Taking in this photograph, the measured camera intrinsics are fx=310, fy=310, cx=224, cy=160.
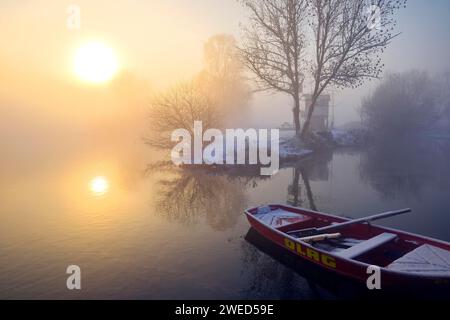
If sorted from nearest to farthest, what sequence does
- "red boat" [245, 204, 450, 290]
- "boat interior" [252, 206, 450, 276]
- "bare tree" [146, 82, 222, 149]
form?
"red boat" [245, 204, 450, 290] → "boat interior" [252, 206, 450, 276] → "bare tree" [146, 82, 222, 149]

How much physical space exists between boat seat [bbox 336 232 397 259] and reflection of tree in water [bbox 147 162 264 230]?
5.12 m

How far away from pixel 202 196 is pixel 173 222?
3875 mm

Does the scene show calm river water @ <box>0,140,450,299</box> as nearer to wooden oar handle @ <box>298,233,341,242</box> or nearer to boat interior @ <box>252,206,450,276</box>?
wooden oar handle @ <box>298,233,341,242</box>

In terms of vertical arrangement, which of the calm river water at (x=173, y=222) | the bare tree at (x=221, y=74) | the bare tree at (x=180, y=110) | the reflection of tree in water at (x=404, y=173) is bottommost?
the calm river water at (x=173, y=222)

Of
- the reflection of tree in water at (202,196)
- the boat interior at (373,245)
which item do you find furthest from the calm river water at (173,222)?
the boat interior at (373,245)

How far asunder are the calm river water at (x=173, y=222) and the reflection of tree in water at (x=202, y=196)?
6cm

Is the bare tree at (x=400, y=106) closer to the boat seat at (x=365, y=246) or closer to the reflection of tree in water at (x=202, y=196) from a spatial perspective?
the reflection of tree in water at (x=202, y=196)

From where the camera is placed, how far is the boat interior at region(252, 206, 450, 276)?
6.97 meters

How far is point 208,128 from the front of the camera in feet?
93.7

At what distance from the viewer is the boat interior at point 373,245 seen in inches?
275

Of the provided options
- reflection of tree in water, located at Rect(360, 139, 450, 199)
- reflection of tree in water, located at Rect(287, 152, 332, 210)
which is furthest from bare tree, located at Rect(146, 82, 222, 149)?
reflection of tree in water, located at Rect(360, 139, 450, 199)

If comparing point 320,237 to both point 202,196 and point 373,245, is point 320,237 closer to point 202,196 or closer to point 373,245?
point 373,245

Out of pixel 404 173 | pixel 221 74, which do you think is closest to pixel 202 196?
pixel 404 173

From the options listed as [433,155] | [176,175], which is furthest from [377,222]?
[433,155]
